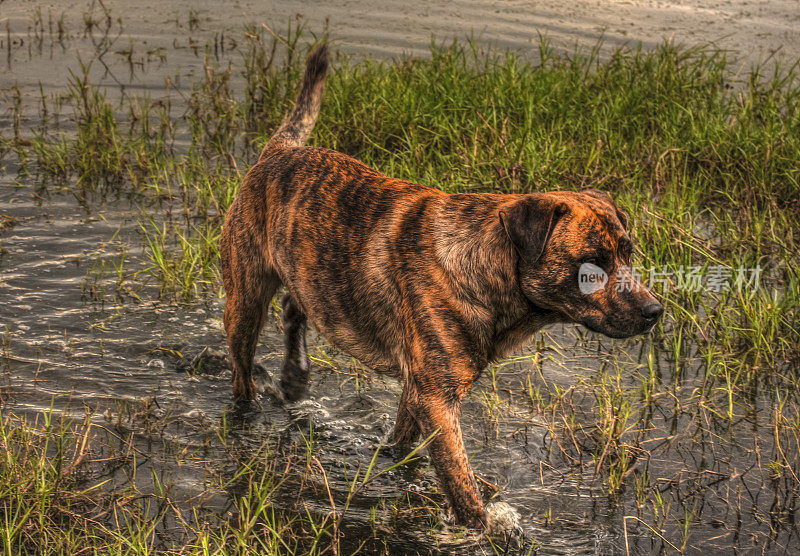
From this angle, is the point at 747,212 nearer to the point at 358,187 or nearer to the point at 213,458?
the point at 358,187

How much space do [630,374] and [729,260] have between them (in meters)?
1.32

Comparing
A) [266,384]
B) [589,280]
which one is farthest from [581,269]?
[266,384]

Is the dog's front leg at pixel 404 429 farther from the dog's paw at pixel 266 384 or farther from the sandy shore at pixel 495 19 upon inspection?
the sandy shore at pixel 495 19

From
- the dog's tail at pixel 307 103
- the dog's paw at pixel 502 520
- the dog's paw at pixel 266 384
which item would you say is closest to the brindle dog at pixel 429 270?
the dog's paw at pixel 502 520

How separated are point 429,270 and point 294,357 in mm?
1694

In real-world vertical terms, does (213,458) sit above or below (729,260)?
below

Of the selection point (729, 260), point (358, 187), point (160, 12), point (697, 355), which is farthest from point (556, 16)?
point (358, 187)

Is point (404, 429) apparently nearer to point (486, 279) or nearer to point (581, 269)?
point (486, 279)

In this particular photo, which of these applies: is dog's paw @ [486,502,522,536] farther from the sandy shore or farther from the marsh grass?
the sandy shore

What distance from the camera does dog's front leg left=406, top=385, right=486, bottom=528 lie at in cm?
426

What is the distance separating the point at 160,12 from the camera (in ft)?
40.6

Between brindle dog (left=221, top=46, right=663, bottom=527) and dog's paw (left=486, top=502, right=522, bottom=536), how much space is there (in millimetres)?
115

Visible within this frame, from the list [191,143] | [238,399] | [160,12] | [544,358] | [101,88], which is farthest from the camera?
[160,12]

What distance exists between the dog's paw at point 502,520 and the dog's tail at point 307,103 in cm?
235
